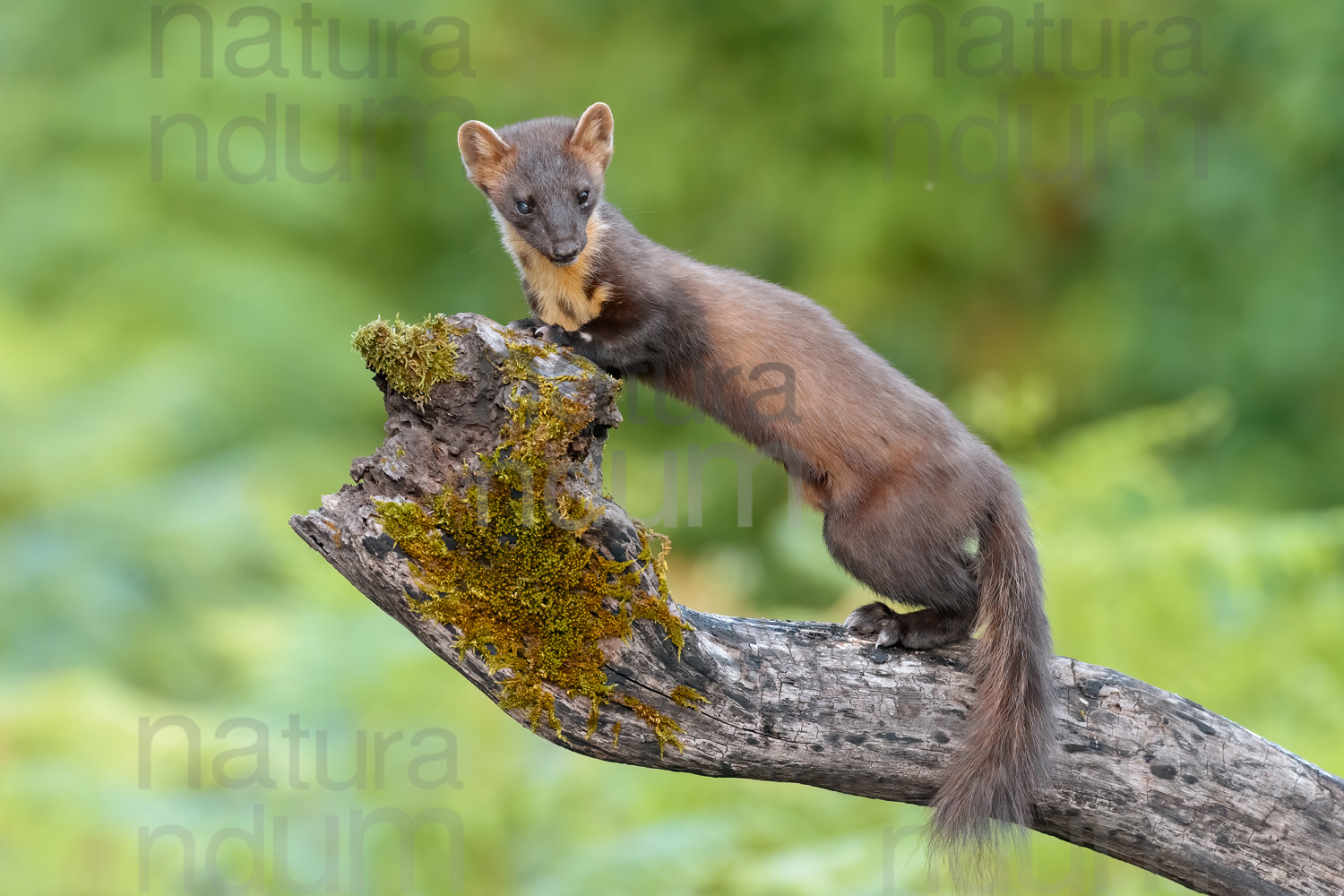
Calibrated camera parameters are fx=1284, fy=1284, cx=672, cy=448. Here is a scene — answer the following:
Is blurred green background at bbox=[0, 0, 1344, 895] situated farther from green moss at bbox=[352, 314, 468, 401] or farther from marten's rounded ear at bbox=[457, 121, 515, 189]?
green moss at bbox=[352, 314, 468, 401]

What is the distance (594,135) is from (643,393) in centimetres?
186

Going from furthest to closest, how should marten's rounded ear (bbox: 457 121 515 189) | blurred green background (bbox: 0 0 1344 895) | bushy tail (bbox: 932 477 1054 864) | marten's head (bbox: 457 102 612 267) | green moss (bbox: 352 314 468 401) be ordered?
Result: blurred green background (bbox: 0 0 1344 895) → marten's rounded ear (bbox: 457 121 515 189) → marten's head (bbox: 457 102 612 267) → bushy tail (bbox: 932 477 1054 864) → green moss (bbox: 352 314 468 401)

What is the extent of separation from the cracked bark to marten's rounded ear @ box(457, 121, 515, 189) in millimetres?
818

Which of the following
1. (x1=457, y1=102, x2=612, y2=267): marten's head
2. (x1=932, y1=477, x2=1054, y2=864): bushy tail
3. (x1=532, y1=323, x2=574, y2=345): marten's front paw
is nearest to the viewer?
(x1=932, y1=477, x2=1054, y2=864): bushy tail

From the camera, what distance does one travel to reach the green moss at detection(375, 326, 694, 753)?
290cm

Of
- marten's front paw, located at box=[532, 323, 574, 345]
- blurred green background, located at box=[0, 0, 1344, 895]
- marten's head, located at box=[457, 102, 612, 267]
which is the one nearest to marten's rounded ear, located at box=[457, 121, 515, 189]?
marten's head, located at box=[457, 102, 612, 267]

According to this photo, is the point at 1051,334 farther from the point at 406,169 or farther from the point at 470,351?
the point at 470,351

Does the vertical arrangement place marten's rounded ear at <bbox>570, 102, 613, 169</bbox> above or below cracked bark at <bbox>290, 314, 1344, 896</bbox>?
above

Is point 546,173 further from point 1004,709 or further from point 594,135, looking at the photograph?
point 1004,709

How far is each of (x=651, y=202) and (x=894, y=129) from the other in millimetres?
1838

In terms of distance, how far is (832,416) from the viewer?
349 centimetres

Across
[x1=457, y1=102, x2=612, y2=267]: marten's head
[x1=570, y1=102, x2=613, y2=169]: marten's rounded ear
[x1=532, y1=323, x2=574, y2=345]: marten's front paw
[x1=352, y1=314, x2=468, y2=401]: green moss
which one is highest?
[x1=570, y1=102, x2=613, y2=169]: marten's rounded ear

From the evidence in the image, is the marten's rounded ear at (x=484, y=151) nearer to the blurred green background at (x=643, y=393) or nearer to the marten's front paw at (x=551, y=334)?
the marten's front paw at (x=551, y=334)

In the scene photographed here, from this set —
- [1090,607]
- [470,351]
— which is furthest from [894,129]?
[470,351]
